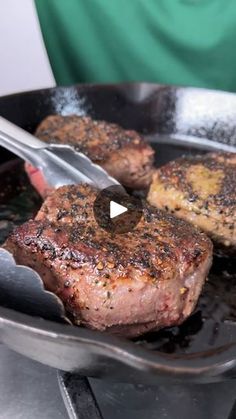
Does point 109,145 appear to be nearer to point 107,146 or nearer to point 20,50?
point 107,146

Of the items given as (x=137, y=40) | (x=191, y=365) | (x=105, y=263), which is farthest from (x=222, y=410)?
(x=137, y=40)

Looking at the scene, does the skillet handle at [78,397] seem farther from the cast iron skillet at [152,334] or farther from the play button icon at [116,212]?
the play button icon at [116,212]

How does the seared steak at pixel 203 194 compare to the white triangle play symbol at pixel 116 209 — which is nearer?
the white triangle play symbol at pixel 116 209

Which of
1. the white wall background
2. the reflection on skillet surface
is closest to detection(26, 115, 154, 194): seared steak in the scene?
the reflection on skillet surface

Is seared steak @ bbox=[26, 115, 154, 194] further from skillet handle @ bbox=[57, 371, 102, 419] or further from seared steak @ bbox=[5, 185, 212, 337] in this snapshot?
skillet handle @ bbox=[57, 371, 102, 419]

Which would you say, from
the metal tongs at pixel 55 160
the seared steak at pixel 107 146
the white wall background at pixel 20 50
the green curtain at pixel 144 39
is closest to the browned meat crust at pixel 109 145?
the seared steak at pixel 107 146

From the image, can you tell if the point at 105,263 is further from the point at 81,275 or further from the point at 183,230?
the point at 183,230

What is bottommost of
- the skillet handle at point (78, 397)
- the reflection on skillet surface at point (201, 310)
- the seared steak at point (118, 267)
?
the reflection on skillet surface at point (201, 310)
